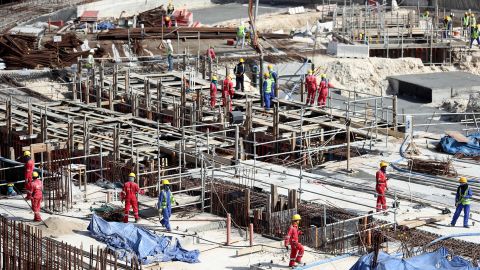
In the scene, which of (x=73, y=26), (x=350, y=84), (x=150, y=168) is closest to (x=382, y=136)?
(x=150, y=168)

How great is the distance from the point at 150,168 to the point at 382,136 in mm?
10045

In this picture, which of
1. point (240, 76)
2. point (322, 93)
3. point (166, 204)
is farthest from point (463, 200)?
point (240, 76)

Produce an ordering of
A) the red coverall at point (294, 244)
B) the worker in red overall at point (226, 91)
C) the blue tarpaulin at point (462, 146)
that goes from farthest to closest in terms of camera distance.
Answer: the worker in red overall at point (226, 91), the blue tarpaulin at point (462, 146), the red coverall at point (294, 244)

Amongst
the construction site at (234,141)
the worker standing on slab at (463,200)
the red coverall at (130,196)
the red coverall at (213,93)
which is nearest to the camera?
the construction site at (234,141)

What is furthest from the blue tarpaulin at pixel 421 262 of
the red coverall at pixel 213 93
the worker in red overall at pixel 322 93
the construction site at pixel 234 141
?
the red coverall at pixel 213 93

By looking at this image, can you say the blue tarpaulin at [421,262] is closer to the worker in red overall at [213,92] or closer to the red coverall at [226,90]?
the red coverall at [226,90]

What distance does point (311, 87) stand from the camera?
47.5 m

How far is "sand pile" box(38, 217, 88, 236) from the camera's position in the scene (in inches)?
1272

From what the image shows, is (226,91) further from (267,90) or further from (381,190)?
(381,190)

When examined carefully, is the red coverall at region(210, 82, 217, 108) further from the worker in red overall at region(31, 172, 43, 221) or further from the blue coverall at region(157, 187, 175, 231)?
the worker in red overall at region(31, 172, 43, 221)

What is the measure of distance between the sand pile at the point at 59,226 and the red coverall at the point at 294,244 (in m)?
5.97

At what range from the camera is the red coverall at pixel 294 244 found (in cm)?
2950

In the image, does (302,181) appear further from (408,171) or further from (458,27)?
(458,27)

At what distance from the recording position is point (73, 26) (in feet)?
210
